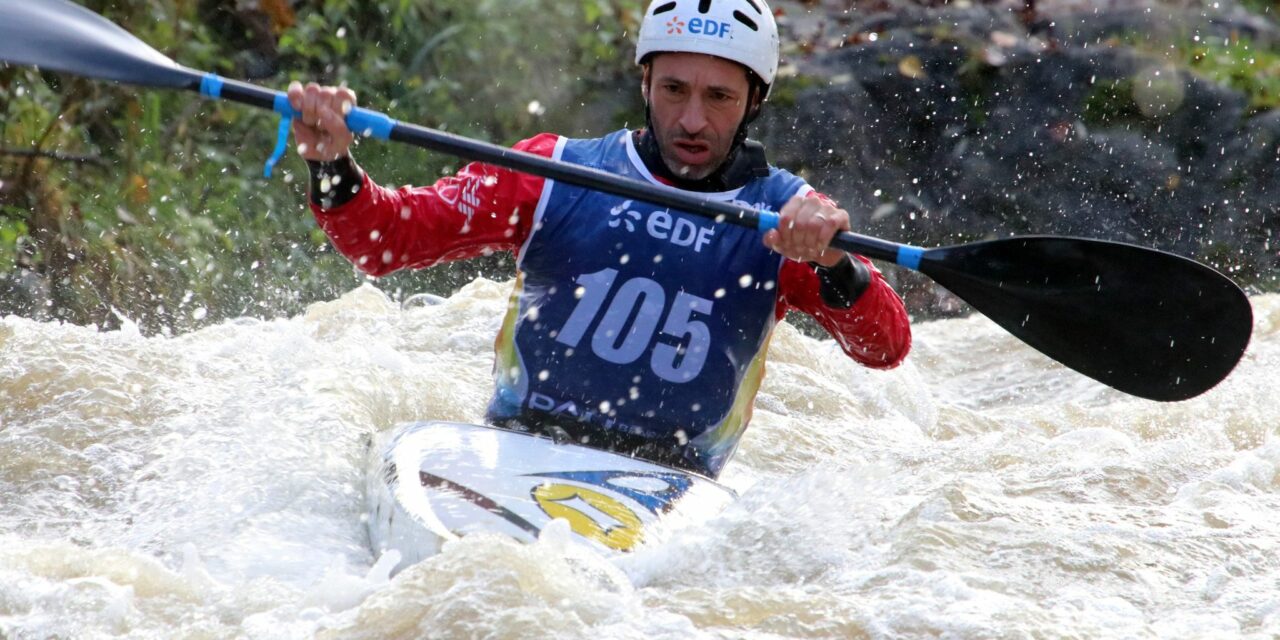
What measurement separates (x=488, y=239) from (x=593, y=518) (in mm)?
873

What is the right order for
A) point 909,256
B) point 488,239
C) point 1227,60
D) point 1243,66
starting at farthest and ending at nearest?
point 1227,60
point 1243,66
point 488,239
point 909,256

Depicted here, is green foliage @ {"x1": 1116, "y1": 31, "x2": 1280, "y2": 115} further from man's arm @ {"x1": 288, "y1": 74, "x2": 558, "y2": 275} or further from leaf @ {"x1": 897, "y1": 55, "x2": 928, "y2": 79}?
man's arm @ {"x1": 288, "y1": 74, "x2": 558, "y2": 275}

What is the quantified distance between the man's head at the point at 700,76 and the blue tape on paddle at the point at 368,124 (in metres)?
0.70

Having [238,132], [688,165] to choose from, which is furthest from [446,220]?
[238,132]

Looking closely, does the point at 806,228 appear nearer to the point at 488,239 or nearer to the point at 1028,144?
the point at 488,239

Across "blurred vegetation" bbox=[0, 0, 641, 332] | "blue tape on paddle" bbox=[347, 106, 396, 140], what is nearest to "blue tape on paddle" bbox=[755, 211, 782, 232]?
"blue tape on paddle" bbox=[347, 106, 396, 140]

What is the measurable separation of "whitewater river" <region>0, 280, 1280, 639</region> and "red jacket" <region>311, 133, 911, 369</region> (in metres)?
0.34

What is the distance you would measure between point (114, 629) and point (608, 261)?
136 cm

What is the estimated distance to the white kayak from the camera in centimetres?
279

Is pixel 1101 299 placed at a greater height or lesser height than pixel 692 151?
lesser

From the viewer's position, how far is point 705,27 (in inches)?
134

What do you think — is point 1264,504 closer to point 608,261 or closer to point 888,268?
point 608,261

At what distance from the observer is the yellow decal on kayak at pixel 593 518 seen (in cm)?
280

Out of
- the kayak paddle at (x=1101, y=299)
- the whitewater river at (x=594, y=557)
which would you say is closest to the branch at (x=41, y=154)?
the whitewater river at (x=594, y=557)
